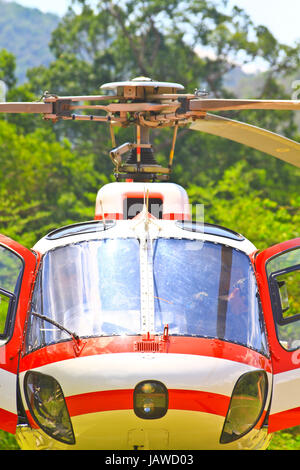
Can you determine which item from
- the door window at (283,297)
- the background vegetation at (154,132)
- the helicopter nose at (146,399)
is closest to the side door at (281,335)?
the door window at (283,297)

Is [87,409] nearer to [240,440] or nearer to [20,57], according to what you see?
[240,440]

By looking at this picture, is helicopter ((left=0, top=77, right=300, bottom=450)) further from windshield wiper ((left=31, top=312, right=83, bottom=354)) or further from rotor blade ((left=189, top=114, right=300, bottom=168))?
rotor blade ((left=189, top=114, right=300, bottom=168))

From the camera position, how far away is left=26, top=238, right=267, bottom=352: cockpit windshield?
17.4 ft

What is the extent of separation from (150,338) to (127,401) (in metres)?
0.42

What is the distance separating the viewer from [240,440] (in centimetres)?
525

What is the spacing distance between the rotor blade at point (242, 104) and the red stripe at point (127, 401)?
1.95 metres

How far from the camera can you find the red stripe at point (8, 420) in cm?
547

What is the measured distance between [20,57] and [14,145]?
300 ft

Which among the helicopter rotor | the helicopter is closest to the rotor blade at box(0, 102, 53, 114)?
the helicopter rotor

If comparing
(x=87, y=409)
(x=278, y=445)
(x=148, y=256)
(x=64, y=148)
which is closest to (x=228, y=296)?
(x=148, y=256)

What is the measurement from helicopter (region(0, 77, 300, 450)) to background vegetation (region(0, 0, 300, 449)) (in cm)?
1929

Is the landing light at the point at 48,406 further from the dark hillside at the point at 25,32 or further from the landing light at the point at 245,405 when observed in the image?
the dark hillside at the point at 25,32

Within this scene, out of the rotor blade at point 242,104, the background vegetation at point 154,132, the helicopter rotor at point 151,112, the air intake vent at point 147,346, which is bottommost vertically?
the air intake vent at point 147,346

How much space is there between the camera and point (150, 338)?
5.12 m
